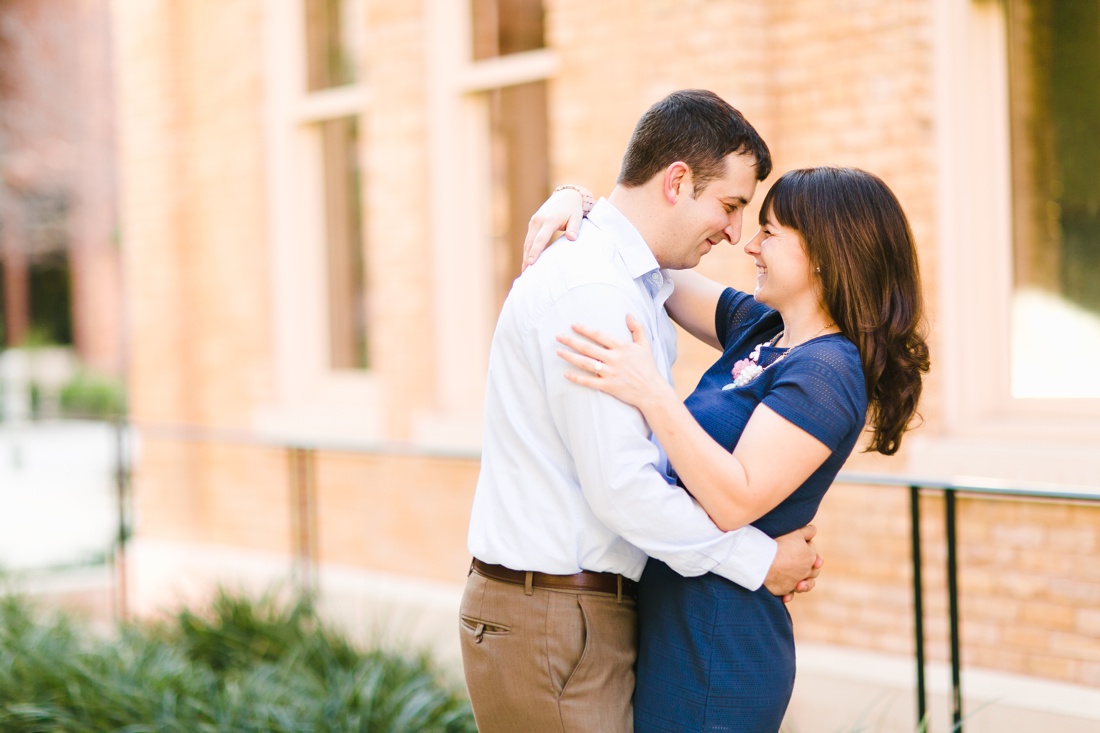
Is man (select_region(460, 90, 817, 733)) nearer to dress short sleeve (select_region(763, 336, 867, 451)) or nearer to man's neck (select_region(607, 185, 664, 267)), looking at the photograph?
man's neck (select_region(607, 185, 664, 267))

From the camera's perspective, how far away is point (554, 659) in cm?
253

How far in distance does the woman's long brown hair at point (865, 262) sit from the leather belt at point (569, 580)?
2.10 ft

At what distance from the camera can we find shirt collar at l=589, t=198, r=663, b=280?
2578 millimetres

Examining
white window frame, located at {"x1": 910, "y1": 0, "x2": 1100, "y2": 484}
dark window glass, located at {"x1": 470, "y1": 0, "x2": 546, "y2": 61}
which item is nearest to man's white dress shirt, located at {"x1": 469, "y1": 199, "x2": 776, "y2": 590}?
white window frame, located at {"x1": 910, "y1": 0, "x2": 1100, "y2": 484}

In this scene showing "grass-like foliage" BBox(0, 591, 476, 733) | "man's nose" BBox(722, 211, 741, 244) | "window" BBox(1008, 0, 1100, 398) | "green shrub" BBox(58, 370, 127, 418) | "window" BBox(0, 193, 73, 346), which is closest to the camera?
"man's nose" BBox(722, 211, 741, 244)

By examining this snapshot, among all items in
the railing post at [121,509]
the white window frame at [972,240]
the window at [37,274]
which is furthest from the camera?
the window at [37,274]

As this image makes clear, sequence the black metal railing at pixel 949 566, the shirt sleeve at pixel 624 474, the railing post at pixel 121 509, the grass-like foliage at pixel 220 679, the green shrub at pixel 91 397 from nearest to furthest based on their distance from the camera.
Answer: the shirt sleeve at pixel 624 474 < the black metal railing at pixel 949 566 < the grass-like foliage at pixel 220 679 < the railing post at pixel 121 509 < the green shrub at pixel 91 397

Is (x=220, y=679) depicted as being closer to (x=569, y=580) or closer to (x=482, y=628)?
(x=482, y=628)

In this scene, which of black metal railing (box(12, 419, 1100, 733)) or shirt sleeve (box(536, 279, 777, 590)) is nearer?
shirt sleeve (box(536, 279, 777, 590))

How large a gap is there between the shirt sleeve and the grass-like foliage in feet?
7.39

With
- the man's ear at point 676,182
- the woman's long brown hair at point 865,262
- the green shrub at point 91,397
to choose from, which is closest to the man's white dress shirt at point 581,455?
the man's ear at point 676,182

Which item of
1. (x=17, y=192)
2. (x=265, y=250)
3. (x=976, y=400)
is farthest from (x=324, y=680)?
(x=17, y=192)

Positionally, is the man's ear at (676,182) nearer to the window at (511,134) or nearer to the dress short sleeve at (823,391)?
the dress short sleeve at (823,391)

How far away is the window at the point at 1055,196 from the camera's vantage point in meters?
4.89
